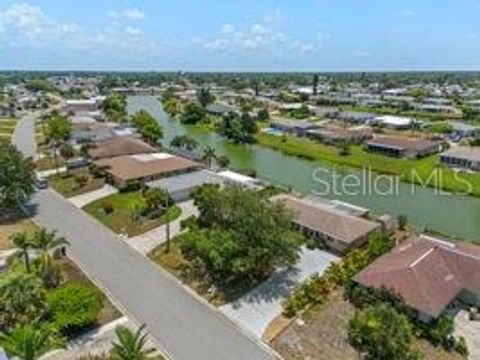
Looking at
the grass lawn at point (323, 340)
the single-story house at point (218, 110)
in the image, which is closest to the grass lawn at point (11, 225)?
the grass lawn at point (323, 340)

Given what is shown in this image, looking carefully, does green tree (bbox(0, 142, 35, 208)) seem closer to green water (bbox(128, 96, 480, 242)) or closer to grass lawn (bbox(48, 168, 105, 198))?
grass lawn (bbox(48, 168, 105, 198))

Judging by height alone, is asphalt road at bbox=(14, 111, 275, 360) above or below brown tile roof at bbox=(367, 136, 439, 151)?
below

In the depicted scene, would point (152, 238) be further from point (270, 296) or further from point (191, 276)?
point (270, 296)

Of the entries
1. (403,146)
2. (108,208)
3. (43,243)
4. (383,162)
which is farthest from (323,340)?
(403,146)

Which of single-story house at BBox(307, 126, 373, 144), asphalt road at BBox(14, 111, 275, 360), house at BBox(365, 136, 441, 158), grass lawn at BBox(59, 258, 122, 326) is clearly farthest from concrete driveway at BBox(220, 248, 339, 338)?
single-story house at BBox(307, 126, 373, 144)

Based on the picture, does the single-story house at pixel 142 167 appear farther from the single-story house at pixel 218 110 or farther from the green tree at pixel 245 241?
the single-story house at pixel 218 110

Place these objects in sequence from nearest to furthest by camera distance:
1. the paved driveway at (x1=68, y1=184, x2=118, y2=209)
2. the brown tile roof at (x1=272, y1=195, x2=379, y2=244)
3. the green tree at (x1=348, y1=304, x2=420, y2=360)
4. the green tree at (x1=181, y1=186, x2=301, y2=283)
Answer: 1. the green tree at (x1=348, y1=304, x2=420, y2=360)
2. the green tree at (x1=181, y1=186, x2=301, y2=283)
3. the brown tile roof at (x1=272, y1=195, x2=379, y2=244)
4. the paved driveway at (x1=68, y1=184, x2=118, y2=209)
